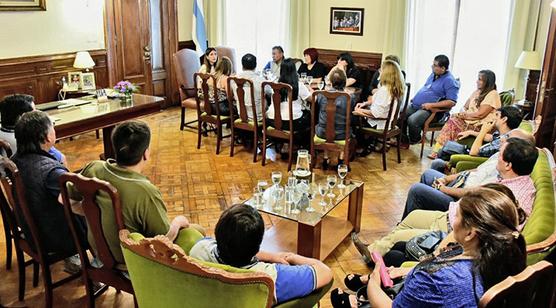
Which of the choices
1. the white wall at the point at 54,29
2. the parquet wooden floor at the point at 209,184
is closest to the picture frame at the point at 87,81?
the white wall at the point at 54,29

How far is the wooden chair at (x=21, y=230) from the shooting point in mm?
2221

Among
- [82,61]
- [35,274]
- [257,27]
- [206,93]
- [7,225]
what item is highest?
[257,27]

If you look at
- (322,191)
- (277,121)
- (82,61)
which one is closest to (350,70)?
(277,121)

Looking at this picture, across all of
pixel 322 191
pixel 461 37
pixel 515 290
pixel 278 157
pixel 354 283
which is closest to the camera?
pixel 515 290

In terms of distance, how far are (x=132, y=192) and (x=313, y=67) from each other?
15.1ft

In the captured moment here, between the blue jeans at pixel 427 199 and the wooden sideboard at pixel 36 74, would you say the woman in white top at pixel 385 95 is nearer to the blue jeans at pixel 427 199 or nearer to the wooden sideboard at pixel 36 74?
the blue jeans at pixel 427 199

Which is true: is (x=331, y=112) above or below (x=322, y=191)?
above

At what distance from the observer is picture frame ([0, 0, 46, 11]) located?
5.08 m

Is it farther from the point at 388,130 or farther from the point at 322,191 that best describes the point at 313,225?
the point at 388,130

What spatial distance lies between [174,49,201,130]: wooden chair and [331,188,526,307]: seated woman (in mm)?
4588

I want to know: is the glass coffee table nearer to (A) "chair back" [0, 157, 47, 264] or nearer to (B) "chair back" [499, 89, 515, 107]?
(A) "chair back" [0, 157, 47, 264]

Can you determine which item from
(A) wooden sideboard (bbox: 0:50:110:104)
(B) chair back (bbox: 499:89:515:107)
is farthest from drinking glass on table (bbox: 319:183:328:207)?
(A) wooden sideboard (bbox: 0:50:110:104)

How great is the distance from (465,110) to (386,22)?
1997mm

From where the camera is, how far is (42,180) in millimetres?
2352
